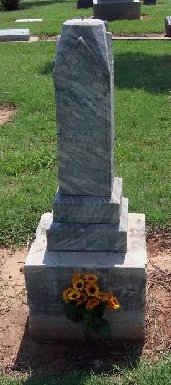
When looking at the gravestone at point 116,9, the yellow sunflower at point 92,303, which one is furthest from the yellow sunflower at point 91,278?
the gravestone at point 116,9

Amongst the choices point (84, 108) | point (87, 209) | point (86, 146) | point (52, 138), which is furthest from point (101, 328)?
point (52, 138)

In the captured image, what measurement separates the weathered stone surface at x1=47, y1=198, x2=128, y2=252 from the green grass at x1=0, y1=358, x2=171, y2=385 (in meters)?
0.72

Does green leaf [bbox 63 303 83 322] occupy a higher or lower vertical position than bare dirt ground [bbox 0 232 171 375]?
higher

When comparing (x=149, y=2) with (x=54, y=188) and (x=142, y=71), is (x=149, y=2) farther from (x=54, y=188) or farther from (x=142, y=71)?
(x=54, y=188)

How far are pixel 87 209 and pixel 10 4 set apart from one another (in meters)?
17.7

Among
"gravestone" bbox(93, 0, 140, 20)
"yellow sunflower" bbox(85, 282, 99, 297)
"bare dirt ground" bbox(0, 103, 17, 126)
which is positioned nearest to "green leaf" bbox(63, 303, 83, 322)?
"yellow sunflower" bbox(85, 282, 99, 297)

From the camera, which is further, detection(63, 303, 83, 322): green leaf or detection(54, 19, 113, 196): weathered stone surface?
detection(63, 303, 83, 322): green leaf

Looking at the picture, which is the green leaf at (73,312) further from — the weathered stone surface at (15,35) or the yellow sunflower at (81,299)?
the weathered stone surface at (15,35)

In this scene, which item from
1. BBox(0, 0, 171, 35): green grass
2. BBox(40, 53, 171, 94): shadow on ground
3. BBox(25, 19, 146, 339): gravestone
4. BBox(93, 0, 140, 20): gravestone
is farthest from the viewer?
BBox(93, 0, 140, 20): gravestone

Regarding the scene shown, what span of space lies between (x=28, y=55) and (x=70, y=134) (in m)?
8.74

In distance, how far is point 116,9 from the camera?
15.4 metres

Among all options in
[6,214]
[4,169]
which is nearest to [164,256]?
[6,214]

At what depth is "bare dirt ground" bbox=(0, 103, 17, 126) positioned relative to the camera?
793cm

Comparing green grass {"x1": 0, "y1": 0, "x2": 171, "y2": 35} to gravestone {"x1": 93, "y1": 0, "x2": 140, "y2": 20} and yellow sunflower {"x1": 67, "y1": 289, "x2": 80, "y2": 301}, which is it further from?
yellow sunflower {"x1": 67, "y1": 289, "x2": 80, "y2": 301}
